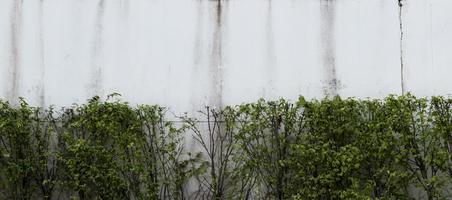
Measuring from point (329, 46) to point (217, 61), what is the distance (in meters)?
1.47

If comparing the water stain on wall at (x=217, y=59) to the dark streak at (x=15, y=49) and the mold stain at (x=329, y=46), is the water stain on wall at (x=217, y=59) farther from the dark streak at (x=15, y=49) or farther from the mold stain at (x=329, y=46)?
the dark streak at (x=15, y=49)

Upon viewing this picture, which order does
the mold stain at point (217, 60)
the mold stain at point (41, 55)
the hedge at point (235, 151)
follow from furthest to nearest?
the mold stain at point (41, 55) → the mold stain at point (217, 60) → the hedge at point (235, 151)

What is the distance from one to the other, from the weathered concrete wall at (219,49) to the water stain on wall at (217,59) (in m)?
0.01

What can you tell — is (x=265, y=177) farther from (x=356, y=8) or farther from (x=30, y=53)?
(x=30, y=53)

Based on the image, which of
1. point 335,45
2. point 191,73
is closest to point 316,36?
point 335,45

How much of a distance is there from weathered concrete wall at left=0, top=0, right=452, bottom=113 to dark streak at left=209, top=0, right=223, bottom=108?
0.01 metres

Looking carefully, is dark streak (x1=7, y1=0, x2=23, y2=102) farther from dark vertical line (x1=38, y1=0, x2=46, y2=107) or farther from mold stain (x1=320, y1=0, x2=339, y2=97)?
mold stain (x1=320, y1=0, x2=339, y2=97)

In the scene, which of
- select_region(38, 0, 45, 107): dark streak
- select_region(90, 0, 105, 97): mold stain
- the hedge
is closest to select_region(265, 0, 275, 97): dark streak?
the hedge

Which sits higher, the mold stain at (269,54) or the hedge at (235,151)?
the mold stain at (269,54)

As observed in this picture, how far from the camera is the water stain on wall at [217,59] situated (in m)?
8.82

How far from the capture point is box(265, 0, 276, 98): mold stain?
28.8 ft

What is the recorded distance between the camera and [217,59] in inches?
351

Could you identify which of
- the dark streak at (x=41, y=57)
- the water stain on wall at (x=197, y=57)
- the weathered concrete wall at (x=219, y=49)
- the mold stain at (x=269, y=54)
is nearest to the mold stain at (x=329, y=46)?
the weathered concrete wall at (x=219, y=49)

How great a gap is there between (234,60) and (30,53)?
2745 millimetres
